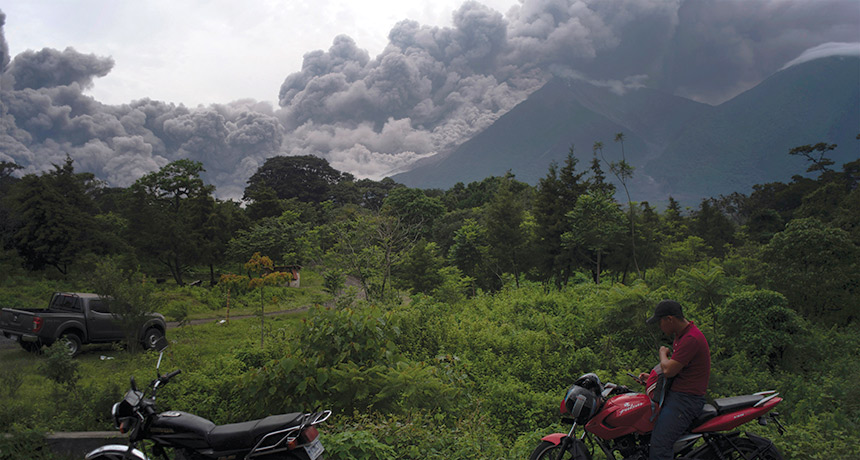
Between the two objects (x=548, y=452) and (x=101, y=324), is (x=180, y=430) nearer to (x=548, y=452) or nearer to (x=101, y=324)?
(x=548, y=452)

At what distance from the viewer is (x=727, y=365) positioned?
9.33 m

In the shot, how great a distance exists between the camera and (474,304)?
601 inches

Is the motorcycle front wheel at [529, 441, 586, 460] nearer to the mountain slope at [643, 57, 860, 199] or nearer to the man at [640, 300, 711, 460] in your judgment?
the man at [640, 300, 711, 460]

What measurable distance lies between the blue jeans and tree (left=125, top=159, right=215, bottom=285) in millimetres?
26235

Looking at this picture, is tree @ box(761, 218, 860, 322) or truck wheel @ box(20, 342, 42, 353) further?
tree @ box(761, 218, 860, 322)

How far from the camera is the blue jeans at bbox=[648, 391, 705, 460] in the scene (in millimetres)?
3363

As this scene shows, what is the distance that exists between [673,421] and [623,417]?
1.21 feet

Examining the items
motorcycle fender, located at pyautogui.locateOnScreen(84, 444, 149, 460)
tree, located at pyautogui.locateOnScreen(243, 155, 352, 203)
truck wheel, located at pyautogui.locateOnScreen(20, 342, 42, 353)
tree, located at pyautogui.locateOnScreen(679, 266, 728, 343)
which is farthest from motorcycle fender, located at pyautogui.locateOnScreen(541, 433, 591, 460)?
tree, located at pyautogui.locateOnScreen(243, 155, 352, 203)

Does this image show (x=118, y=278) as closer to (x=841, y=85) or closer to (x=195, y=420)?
(x=195, y=420)

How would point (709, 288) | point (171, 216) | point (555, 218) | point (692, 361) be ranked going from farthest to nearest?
point (171, 216) < point (555, 218) < point (709, 288) < point (692, 361)

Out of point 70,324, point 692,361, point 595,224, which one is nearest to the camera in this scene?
point 692,361

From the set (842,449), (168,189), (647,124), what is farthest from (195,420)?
(647,124)

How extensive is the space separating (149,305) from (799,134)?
163m

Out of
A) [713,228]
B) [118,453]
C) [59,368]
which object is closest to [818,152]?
[713,228]
